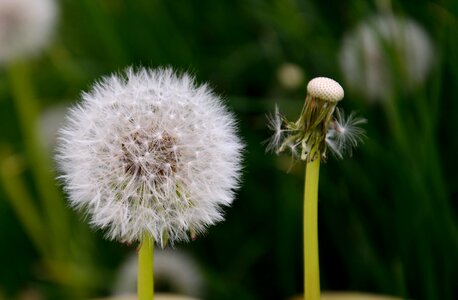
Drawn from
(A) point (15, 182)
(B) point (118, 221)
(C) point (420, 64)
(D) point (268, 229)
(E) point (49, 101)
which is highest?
(E) point (49, 101)

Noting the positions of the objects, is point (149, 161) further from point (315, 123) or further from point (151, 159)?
point (315, 123)

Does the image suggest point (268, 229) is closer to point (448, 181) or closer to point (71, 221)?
point (448, 181)

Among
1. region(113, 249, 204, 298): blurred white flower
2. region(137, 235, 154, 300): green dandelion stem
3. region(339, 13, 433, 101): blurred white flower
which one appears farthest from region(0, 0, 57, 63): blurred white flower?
region(137, 235, 154, 300): green dandelion stem

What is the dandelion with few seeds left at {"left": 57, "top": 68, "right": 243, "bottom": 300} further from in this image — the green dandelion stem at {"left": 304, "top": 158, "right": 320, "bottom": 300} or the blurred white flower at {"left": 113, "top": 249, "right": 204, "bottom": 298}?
the blurred white flower at {"left": 113, "top": 249, "right": 204, "bottom": 298}

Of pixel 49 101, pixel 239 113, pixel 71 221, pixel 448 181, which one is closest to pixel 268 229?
pixel 239 113

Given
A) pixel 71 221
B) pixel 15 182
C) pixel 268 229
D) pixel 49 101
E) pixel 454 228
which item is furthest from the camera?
pixel 49 101

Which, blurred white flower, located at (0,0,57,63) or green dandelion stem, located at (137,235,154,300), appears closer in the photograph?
green dandelion stem, located at (137,235,154,300)

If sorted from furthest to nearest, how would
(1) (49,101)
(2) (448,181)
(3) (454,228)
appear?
(1) (49,101) → (2) (448,181) → (3) (454,228)
